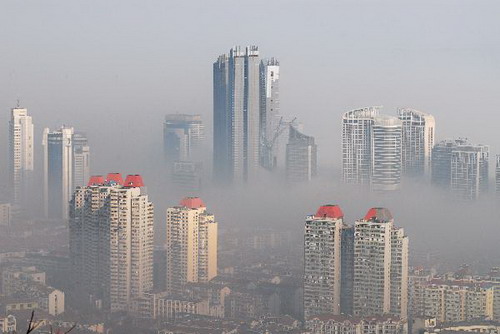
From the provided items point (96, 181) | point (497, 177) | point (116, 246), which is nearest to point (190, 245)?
point (116, 246)

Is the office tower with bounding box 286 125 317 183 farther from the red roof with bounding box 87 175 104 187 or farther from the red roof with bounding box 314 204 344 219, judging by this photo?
the red roof with bounding box 314 204 344 219

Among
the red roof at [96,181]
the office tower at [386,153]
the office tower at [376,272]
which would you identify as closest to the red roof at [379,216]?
the office tower at [376,272]

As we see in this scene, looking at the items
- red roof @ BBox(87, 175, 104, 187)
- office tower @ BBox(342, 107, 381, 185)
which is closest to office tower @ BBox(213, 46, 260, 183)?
office tower @ BBox(342, 107, 381, 185)

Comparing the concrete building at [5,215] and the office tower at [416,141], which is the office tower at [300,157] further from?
the concrete building at [5,215]

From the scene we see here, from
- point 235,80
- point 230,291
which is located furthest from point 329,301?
point 235,80

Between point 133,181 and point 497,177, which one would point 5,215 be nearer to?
point 133,181
